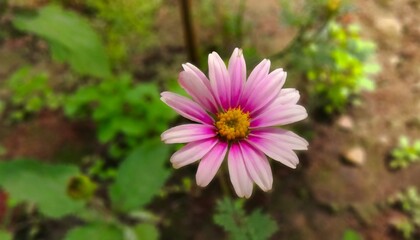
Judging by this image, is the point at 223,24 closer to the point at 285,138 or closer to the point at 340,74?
the point at 340,74

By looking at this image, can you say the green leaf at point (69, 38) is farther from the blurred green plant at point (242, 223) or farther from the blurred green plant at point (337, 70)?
the blurred green plant at point (242, 223)

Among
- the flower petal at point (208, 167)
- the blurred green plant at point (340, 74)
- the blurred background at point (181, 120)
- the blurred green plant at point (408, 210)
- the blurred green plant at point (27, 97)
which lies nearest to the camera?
the flower petal at point (208, 167)

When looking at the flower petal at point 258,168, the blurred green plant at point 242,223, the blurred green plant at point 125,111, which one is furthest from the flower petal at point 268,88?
the blurred green plant at point 125,111

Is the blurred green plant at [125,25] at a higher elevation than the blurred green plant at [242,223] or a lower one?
higher

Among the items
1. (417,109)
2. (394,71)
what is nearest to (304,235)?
(417,109)

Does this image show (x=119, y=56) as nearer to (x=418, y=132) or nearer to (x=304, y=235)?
(x=304, y=235)

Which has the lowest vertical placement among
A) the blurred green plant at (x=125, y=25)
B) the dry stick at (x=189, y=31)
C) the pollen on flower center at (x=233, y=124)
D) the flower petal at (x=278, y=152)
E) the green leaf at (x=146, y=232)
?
the flower petal at (x=278, y=152)

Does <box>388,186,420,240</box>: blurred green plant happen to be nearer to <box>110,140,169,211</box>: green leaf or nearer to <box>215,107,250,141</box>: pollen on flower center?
<box>110,140,169,211</box>: green leaf
